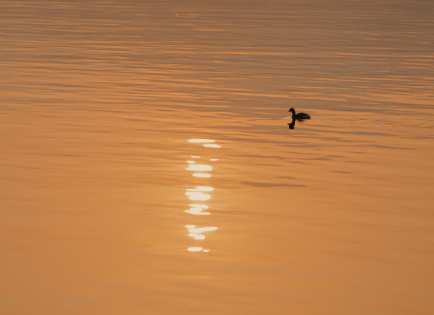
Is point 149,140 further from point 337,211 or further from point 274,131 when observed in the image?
point 337,211

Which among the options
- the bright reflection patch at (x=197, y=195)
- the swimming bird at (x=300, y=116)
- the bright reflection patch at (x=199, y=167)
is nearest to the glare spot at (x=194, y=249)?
the bright reflection patch at (x=197, y=195)

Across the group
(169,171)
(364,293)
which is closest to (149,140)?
(169,171)

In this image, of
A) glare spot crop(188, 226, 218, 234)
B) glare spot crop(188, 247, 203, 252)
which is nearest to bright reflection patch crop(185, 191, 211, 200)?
glare spot crop(188, 226, 218, 234)

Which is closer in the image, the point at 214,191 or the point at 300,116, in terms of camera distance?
the point at 214,191

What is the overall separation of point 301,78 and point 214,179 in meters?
18.5

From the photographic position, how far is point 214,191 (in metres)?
16.1

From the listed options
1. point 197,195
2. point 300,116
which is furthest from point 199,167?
point 300,116

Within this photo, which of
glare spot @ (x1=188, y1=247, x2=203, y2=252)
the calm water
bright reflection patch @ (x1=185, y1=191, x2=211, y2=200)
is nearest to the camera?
the calm water

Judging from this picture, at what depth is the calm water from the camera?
11125mm

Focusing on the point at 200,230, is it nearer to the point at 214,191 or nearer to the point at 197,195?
the point at 197,195

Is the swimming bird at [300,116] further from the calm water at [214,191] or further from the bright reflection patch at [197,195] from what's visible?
the bright reflection patch at [197,195]

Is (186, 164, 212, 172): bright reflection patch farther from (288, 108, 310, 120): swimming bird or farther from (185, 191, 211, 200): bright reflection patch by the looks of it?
(288, 108, 310, 120): swimming bird

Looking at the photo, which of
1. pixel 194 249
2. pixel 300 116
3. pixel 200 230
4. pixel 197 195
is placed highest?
pixel 300 116

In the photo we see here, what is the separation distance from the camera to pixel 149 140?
21.1m
